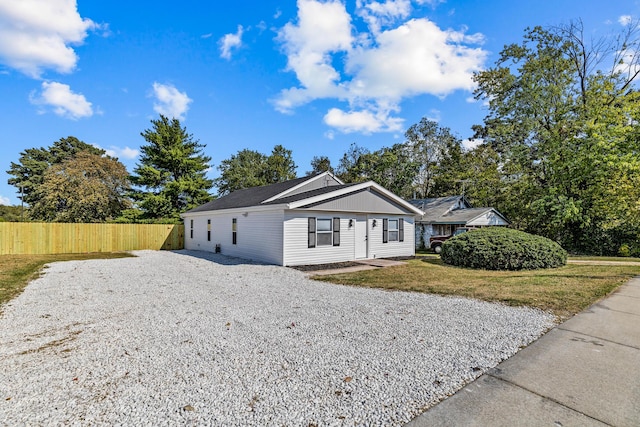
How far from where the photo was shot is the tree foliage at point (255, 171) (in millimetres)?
36344

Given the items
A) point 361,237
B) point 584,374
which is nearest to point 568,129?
point 361,237

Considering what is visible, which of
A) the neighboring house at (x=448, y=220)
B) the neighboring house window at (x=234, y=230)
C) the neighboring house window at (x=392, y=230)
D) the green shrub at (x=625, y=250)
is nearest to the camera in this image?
the neighboring house window at (x=392, y=230)

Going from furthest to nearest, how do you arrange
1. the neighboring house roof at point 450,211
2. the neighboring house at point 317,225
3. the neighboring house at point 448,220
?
the neighboring house roof at point 450,211 < the neighboring house at point 448,220 < the neighboring house at point 317,225

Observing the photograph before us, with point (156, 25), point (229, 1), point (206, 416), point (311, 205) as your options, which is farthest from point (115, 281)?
point (229, 1)

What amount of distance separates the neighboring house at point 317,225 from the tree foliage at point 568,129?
1030 centimetres

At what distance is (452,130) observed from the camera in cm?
2752

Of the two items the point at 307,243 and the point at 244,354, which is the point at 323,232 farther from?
the point at 244,354

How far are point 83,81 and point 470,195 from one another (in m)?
27.7

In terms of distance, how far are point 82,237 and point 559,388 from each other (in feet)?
72.7

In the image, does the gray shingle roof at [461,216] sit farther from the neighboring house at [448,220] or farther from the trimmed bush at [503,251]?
the trimmed bush at [503,251]

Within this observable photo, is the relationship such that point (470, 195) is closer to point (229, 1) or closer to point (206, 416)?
point (229, 1)

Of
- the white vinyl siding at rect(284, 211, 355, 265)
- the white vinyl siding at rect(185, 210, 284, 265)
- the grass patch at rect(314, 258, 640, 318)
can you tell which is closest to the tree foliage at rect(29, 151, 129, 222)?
the white vinyl siding at rect(185, 210, 284, 265)

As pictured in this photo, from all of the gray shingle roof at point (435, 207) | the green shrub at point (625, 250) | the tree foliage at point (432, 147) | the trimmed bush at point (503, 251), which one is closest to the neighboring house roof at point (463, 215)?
the gray shingle roof at point (435, 207)

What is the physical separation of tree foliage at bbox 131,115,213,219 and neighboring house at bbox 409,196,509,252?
759 inches
